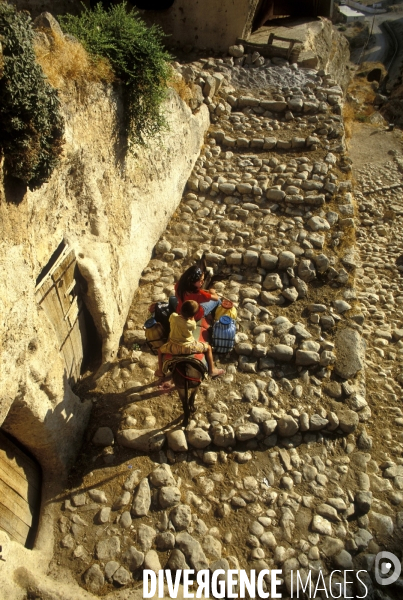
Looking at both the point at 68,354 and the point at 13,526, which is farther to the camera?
the point at 68,354

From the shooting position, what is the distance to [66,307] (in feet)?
15.7

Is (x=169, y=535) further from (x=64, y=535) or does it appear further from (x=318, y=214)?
(x=318, y=214)

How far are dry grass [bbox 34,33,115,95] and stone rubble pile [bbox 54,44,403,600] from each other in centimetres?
280

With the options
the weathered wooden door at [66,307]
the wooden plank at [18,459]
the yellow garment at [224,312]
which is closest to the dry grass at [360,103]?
the yellow garment at [224,312]

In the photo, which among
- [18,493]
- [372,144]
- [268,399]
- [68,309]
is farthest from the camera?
[372,144]

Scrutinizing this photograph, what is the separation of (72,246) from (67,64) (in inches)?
72.2

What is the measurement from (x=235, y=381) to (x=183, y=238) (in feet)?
9.24

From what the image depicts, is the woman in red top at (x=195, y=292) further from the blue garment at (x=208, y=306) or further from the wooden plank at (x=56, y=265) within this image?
the wooden plank at (x=56, y=265)

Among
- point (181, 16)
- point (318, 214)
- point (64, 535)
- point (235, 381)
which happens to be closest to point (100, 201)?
point (235, 381)

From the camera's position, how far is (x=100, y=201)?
5.26 meters

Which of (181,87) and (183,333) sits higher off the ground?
(181,87)

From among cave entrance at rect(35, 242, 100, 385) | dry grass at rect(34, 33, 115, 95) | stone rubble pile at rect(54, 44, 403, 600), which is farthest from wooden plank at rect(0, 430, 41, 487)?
dry grass at rect(34, 33, 115, 95)

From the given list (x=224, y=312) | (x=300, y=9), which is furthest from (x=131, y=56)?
(x=300, y=9)

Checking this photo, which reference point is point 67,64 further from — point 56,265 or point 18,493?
point 18,493
